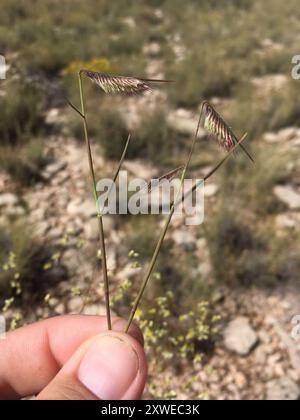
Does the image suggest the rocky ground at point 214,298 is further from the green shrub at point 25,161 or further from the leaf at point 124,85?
the leaf at point 124,85

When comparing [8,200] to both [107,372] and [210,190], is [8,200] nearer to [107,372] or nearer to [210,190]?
[210,190]

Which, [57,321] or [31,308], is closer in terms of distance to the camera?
[57,321]

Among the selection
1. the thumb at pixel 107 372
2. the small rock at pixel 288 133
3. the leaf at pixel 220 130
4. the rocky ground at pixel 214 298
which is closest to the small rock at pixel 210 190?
the rocky ground at pixel 214 298

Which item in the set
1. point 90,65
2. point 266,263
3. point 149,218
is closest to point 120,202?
point 149,218

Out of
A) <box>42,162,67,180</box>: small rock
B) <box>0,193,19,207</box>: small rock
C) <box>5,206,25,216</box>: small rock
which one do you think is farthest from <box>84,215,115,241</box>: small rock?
<box>42,162,67,180</box>: small rock

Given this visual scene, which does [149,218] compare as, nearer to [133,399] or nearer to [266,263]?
[266,263]

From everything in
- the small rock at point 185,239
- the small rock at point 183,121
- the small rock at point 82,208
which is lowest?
the small rock at point 185,239

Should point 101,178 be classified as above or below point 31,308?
above
